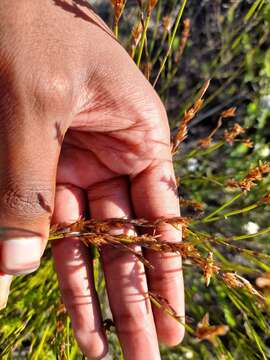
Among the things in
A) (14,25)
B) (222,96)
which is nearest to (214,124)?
(222,96)

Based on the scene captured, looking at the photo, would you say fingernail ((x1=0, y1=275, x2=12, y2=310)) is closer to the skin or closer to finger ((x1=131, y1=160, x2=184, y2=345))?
the skin

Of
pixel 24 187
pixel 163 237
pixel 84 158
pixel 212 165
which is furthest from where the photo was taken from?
pixel 212 165

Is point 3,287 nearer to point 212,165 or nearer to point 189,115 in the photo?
point 189,115

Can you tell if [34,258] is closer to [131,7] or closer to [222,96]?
[222,96]

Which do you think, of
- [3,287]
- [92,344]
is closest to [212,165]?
[92,344]

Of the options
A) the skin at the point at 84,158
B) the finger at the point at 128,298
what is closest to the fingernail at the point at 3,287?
the skin at the point at 84,158

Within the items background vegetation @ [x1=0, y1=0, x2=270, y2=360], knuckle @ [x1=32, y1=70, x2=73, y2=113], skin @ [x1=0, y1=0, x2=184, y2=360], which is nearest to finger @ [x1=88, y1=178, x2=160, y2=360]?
skin @ [x1=0, y1=0, x2=184, y2=360]

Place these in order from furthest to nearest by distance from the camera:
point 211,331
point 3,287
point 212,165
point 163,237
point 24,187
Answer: point 212,165
point 163,237
point 3,287
point 24,187
point 211,331
